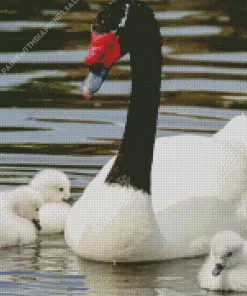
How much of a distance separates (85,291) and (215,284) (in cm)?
77

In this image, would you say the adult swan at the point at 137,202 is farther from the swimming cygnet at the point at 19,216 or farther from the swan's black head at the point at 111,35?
the swimming cygnet at the point at 19,216

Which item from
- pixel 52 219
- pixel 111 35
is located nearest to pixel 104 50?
pixel 111 35

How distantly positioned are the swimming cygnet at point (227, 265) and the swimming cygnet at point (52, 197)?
7.27 feet

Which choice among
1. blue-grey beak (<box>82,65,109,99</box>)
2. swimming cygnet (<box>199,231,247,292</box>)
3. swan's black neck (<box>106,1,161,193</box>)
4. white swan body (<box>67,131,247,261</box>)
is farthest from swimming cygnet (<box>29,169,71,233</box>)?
swimming cygnet (<box>199,231,247,292</box>)

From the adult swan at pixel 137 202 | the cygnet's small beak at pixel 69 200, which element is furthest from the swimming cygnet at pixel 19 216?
the adult swan at pixel 137 202

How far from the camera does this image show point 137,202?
12.2 m

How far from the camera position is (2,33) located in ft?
66.7

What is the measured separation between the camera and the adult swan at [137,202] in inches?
478

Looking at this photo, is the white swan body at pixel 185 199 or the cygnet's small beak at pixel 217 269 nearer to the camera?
the cygnet's small beak at pixel 217 269

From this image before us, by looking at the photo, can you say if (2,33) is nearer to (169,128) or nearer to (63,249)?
(169,128)

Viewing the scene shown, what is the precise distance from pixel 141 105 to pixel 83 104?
4.28 m

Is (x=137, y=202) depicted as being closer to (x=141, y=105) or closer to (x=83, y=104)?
(x=141, y=105)

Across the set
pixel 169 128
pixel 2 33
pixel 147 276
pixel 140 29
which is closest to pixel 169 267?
pixel 147 276

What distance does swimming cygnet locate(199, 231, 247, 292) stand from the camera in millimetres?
11320
